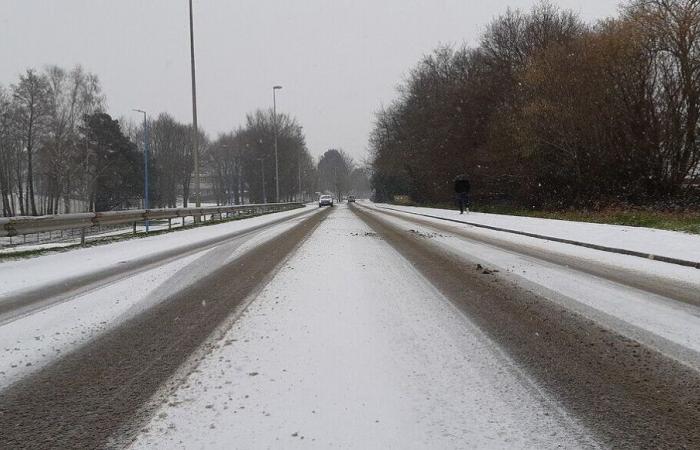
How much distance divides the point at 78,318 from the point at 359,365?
3536mm

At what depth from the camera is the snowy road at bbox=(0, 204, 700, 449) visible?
2.61 metres

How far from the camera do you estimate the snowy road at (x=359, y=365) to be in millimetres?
2613

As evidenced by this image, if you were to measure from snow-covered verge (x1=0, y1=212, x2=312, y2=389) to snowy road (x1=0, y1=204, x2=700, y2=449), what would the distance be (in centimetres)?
3

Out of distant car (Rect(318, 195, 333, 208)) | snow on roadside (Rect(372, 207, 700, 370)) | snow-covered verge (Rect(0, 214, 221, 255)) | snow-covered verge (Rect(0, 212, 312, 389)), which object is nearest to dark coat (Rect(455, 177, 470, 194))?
snow-covered verge (Rect(0, 214, 221, 255))

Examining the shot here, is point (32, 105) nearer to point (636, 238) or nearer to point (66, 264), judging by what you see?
point (66, 264)

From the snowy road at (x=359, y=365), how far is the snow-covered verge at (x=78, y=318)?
0.10 ft

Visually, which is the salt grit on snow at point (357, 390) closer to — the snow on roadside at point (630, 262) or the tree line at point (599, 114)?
the snow on roadside at point (630, 262)

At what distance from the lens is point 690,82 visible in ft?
67.4

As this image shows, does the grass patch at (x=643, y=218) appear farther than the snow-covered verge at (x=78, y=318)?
Yes

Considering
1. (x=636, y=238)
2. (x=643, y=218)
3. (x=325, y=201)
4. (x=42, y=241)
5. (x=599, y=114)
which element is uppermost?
(x=599, y=114)

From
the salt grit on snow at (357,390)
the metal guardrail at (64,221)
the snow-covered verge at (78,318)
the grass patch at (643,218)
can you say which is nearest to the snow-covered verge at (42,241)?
the metal guardrail at (64,221)

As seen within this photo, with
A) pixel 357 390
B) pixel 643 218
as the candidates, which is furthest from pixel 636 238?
pixel 357 390

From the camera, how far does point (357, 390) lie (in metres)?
3.14

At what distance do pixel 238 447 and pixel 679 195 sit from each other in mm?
24674
